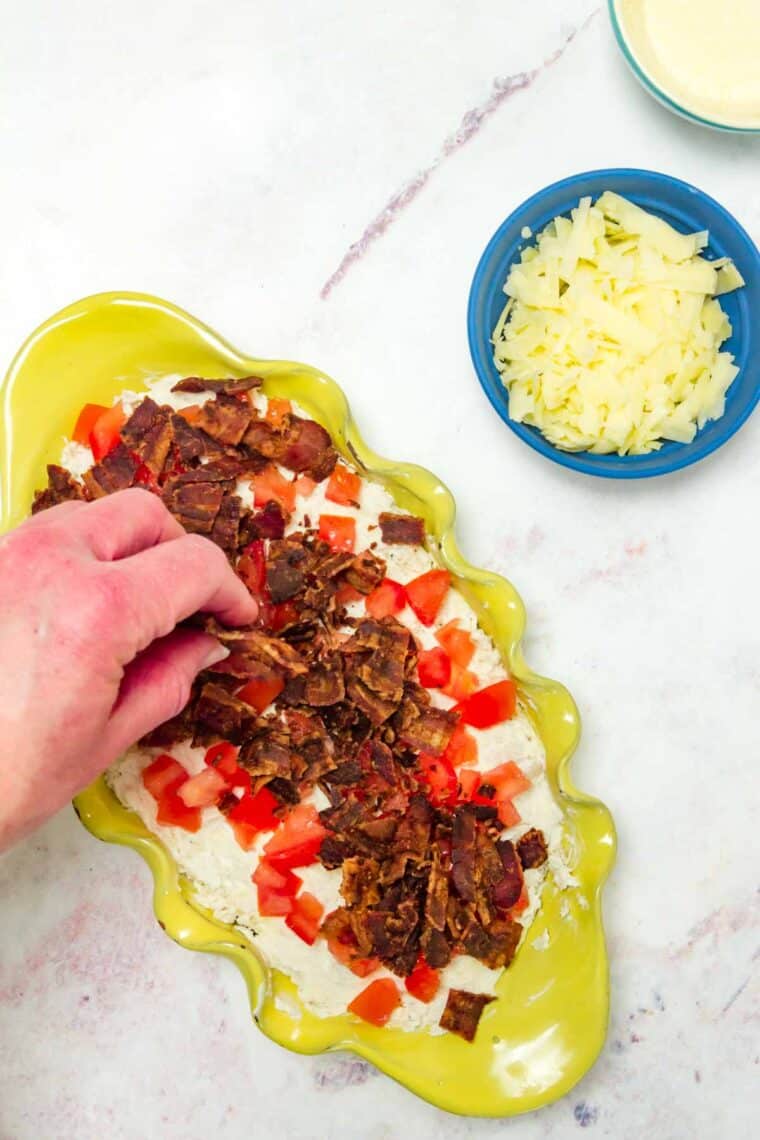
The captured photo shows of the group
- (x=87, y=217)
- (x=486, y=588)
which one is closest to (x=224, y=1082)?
(x=486, y=588)

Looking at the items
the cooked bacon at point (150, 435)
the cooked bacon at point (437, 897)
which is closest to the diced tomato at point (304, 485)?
the cooked bacon at point (150, 435)

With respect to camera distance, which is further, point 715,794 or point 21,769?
point 715,794

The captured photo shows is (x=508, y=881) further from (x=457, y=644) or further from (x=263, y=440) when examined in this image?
(x=263, y=440)

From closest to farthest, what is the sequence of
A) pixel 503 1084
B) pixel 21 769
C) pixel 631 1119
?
pixel 21 769 < pixel 503 1084 < pixel 631 1119

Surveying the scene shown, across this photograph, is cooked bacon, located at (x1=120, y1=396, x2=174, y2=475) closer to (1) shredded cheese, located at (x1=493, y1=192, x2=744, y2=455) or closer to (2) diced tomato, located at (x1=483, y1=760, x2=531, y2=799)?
(1) shredded cheese, located at (x1=493, y1=192, x2=744, y2=455)

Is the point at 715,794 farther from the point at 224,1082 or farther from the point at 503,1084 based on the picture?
the point at 224,1082

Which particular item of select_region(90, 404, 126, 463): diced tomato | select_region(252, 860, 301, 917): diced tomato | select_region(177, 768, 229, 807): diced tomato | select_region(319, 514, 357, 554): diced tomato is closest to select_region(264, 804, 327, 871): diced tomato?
select_region(252, 860, 301, 917): diced tomato
